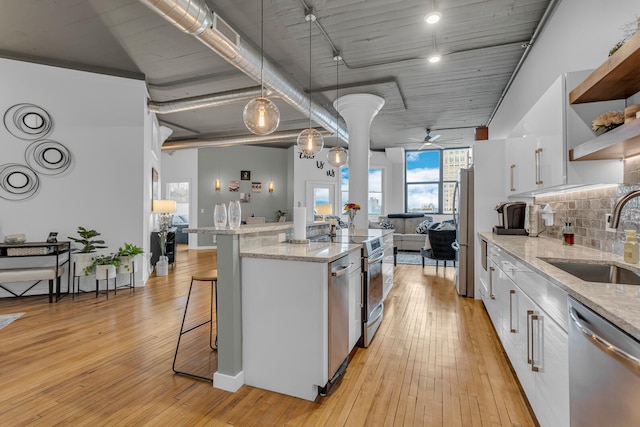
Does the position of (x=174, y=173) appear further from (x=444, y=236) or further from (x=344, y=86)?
(x=444, y=236)

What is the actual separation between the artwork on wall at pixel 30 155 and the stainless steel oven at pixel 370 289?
4403mm

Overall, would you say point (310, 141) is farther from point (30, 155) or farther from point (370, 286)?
point (30, 155)

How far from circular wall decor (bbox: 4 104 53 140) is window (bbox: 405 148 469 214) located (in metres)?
9.22

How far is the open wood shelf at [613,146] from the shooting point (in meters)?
1.42

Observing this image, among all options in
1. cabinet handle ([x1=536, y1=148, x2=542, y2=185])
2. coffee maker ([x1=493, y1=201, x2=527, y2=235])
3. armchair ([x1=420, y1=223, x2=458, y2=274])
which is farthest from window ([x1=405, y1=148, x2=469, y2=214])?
cabinet handle ([x1=536, y1=148, x2=542, y2=185])

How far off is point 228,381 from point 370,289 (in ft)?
4.58

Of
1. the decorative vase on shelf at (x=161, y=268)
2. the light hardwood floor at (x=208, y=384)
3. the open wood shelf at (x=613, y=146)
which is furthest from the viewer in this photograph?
the decorative vase on shelf at (x=161, y=268)

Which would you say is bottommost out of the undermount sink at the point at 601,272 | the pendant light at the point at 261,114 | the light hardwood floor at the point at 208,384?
the light hardwood floor at the point at 208,384

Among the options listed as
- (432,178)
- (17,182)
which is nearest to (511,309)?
(17,182)

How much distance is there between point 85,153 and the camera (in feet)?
14.7

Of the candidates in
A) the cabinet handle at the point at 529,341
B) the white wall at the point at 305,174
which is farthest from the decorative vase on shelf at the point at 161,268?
the cabinet handle at the point at 529,341

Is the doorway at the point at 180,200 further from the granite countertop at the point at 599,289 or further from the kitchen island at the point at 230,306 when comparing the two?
the granite countertop at the point at 599,289

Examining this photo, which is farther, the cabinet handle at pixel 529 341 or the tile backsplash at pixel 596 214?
the tile backsplash at pixel 596 214

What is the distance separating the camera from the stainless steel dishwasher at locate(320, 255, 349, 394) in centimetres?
204
